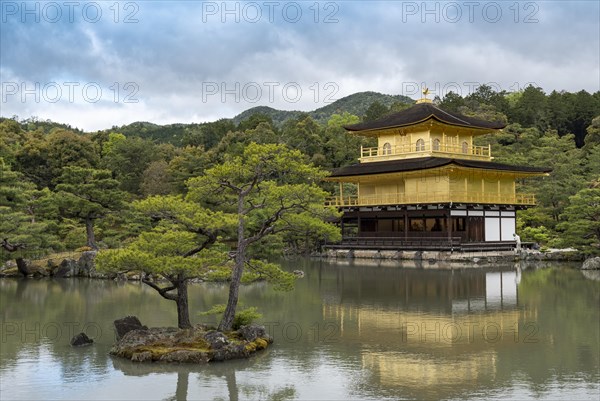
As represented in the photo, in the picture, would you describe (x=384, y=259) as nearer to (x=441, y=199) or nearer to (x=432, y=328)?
(x=441, y=199)

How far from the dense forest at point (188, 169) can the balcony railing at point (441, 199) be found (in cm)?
218

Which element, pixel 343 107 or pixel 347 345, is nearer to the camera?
pixel 347 345

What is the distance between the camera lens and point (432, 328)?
15.7 m

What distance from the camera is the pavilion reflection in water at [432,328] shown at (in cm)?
1148

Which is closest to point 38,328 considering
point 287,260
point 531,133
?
point 287,260

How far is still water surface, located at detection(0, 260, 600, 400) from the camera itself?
35.3 ft

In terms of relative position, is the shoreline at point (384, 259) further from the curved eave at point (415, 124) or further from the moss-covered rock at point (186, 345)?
the moss-covered rock at point (186, 345)

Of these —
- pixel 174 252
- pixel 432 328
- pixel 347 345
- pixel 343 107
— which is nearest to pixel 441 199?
pixel 432 328

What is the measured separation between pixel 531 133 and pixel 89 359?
51457 millimetres

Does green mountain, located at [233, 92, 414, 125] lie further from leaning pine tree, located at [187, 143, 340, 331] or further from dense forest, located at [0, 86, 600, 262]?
leaning pine tree, located at [187, 143, 340, 331]

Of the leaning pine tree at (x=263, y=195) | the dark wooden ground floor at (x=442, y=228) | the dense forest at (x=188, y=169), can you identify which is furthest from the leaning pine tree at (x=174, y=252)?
the dark wooden ground floor at (x=442, y=228)

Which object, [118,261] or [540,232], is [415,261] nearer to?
[540,232]

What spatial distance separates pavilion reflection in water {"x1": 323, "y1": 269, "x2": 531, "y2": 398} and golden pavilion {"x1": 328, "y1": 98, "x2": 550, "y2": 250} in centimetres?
1185

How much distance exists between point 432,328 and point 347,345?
270 cm
